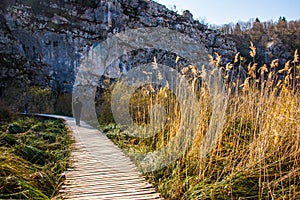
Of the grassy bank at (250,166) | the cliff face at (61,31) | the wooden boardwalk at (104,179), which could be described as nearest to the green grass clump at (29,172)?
the wooden boardwalk at (104,179)

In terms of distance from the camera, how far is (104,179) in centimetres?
231

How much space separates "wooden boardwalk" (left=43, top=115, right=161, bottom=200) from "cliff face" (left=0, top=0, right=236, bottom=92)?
631 inches

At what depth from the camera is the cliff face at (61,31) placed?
21.0 m

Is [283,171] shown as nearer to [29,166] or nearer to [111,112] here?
[29,166]

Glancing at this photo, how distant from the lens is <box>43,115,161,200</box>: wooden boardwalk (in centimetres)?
195

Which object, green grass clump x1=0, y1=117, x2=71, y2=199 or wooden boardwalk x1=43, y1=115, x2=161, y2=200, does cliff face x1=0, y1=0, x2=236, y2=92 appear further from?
wooden boardwalk x1=43, y1=115, x2=161, y2=200

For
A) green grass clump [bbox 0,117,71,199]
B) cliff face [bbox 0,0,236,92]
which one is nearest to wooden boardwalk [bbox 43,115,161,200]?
green grass clump [bbox 0,117,71,199]

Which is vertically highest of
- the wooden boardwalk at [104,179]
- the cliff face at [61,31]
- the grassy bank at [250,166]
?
the cliff face at [61,31]

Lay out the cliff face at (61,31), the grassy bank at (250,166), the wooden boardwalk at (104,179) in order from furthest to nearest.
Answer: the cliff face at (61,31)
the wooden boardwalk at (104,179)
the grassy bank at (250,166)

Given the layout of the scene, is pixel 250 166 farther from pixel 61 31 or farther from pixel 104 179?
pixel 61 31

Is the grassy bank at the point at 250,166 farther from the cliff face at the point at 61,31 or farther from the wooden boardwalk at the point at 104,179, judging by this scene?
the cliff face at the point at 61,31

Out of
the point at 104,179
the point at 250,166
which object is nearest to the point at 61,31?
the point at 104,179

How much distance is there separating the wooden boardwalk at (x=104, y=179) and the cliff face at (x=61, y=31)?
1602 cm

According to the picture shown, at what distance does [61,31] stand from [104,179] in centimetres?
2307
